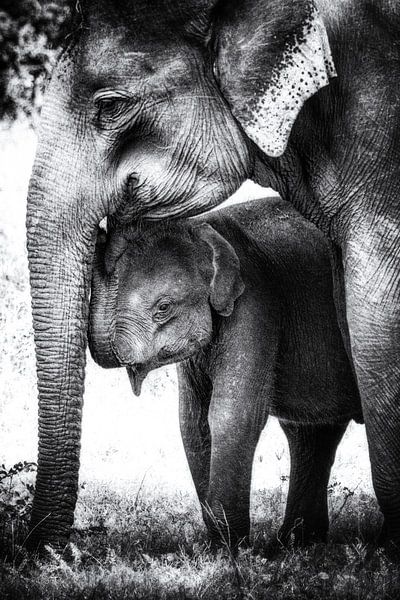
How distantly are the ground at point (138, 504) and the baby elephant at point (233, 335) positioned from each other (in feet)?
1.35

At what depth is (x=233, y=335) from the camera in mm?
6801

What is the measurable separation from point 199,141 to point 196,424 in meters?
2.16

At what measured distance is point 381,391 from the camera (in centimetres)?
557

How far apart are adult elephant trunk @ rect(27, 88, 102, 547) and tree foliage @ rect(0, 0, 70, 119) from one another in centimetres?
669

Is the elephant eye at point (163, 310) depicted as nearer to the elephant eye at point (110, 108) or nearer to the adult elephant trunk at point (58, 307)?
Answer: the adult elephant trunk at point (58, 307)

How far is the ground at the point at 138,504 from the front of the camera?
5.30 m

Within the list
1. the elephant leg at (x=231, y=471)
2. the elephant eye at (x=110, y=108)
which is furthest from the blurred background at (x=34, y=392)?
the elephant eye at (x=110, y=108)

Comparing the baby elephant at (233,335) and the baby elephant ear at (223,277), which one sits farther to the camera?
the baby elephant ear at (223,277)

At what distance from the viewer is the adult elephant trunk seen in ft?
17.3

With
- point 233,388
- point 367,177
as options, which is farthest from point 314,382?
point 367,177

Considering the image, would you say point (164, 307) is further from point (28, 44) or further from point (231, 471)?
point (28, 44)

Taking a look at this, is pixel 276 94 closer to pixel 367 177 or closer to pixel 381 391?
pixel 367 177

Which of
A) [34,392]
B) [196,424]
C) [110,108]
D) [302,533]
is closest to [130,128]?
[110,108]

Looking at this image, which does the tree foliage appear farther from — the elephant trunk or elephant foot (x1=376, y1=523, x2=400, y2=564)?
elephant foot (x1=376, y1=523, x2=400, y2=564)
